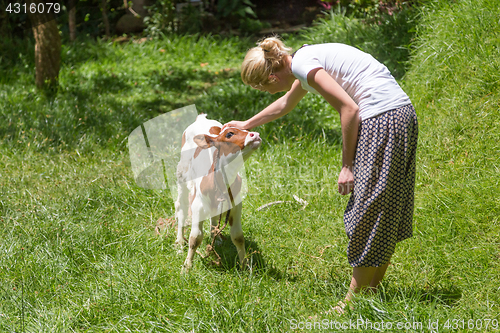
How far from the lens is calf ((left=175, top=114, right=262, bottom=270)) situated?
265 cm

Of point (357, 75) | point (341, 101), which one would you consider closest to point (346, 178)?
point (341, 101)

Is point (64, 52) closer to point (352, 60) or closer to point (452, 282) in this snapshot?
point (352, 60)

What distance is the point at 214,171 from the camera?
Result: 9.00 ft

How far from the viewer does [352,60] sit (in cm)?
228

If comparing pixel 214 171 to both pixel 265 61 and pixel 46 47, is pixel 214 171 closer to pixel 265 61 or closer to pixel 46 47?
pixel 265 61

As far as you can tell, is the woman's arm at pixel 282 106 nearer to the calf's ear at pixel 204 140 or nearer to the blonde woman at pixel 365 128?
the calf's ear at pixel 204 140

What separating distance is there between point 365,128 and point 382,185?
0.32m

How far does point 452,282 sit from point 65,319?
2.57 meters

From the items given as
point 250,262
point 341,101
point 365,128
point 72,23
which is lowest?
point 250,262

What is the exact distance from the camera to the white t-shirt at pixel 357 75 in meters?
2.21

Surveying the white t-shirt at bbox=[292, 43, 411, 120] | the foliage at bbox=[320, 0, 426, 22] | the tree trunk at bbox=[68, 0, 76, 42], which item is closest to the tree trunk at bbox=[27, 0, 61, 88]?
the tree trunk at bbox=[68, 0, 76, 42]

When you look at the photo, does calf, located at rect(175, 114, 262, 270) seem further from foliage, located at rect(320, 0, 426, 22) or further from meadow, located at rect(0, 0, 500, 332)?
foliage, located at rect(320, 0, 426, 22)

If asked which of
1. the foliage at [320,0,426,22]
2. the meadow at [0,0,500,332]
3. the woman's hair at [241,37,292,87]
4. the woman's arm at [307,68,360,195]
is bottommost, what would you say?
the meadow at [0,0,500,332]

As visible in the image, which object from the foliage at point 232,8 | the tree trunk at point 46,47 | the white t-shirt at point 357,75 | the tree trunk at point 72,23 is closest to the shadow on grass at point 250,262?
the white t-shirt at point 357,75
